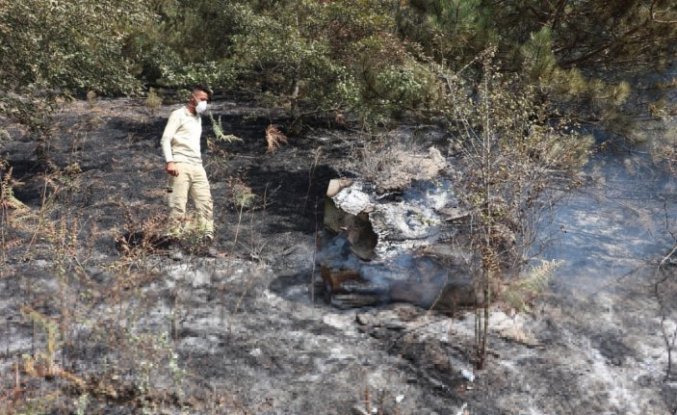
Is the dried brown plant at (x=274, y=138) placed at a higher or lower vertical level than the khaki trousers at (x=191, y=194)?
higher

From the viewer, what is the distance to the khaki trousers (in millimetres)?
5552

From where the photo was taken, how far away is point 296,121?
942cm

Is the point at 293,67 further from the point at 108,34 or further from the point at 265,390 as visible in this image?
the point at 265,390

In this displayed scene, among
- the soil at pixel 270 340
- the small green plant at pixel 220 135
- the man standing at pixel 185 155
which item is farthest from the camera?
the small green plant at pixel 220 135

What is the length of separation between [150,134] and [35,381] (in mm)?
6355

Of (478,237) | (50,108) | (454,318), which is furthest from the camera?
(50,108)

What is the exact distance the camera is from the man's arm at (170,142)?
5387 millimetres

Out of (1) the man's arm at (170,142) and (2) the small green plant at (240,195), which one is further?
(2) the small green plant at (240,195)

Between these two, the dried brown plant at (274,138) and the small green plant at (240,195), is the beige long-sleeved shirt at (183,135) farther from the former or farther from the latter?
the dried brown plant at (274,138)

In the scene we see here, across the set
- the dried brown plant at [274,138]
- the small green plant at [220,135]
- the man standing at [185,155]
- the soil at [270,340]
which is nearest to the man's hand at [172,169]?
the man standing at [185,155]

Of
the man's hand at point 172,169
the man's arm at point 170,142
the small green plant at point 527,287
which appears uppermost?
the man's arm at point 170,142

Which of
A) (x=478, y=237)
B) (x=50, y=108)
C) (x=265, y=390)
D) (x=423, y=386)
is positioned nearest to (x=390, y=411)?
(x=423, y=386)

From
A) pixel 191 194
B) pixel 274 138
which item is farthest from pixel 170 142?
pixel 274 138

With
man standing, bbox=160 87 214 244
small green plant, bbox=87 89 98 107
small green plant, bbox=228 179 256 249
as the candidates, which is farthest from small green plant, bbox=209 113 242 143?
small green plant, bbox=87 89 98 107
